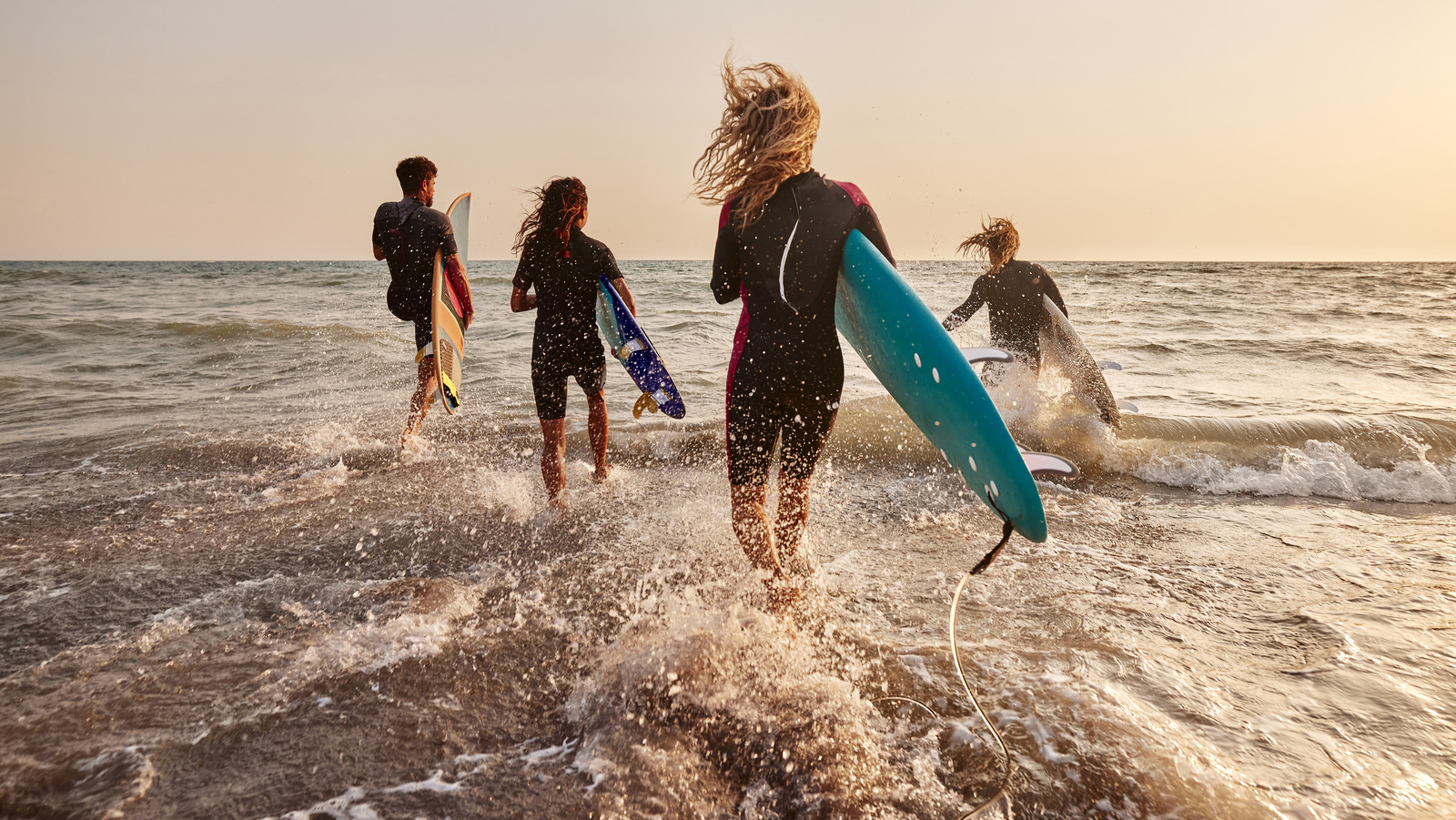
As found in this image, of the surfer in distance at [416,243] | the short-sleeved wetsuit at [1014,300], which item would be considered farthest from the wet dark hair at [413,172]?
the short-sleeved wetsuit at [1014,300]

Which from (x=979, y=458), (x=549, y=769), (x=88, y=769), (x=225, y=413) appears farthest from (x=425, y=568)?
(x=225, y=413)

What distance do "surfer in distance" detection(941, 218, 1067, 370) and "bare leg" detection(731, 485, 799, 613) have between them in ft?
11.9

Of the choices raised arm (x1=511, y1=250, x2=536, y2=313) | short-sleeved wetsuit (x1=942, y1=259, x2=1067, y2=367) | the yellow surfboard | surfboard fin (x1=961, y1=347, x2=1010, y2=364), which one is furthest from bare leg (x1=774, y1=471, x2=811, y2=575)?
short-sleeved wetsuit (x1=942, y1=259, x2=1067, y2=367)

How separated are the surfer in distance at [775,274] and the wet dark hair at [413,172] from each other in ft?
10.3

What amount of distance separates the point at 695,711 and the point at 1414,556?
12.8ft

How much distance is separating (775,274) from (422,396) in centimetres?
391

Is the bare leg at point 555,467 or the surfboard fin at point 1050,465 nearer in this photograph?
the surfboard fin at point 1050,465

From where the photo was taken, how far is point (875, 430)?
6605 mm

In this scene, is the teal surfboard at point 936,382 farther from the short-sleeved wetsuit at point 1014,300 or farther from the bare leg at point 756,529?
the short-sleeved wetsuit at point 1014,300

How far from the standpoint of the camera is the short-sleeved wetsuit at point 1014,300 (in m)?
5.75

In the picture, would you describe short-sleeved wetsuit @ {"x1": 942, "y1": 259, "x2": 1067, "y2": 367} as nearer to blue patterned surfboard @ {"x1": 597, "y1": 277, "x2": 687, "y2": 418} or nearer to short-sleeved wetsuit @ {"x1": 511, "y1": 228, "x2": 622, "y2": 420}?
blue patterned surfboard @ {"x1": 597, "y1": 277, "x2": 687, "y2": 418}

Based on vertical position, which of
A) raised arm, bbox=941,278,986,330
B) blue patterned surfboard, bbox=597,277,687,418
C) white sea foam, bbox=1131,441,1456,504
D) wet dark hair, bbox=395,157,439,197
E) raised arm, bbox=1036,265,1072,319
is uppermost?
wet dark hair, bbox=395,157,439,197

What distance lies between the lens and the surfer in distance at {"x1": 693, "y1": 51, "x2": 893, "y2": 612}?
244 cm

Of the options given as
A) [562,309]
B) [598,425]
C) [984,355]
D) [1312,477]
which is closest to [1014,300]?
[984,355]
